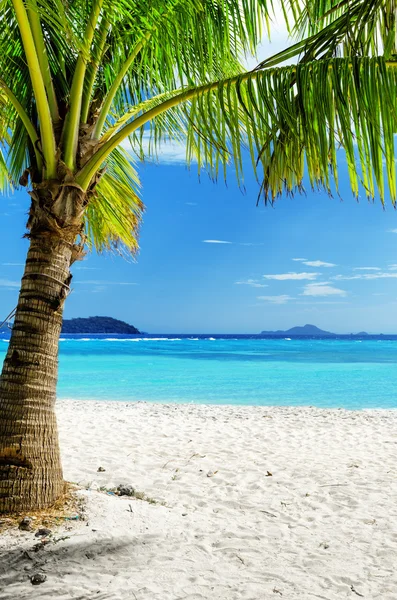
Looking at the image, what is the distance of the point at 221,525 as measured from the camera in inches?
150

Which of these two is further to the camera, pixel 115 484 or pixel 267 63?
pixel 115 484

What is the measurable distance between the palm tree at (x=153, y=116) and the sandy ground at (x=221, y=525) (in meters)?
0.64

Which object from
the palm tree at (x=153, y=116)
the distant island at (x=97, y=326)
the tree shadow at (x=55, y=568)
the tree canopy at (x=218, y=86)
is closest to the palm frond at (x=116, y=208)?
the tree canopy at (x=218, y=86)

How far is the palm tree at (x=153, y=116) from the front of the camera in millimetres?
3074

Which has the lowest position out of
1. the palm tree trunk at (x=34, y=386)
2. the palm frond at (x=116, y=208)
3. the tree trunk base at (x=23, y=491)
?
the tree trunk base at (x=23, y=491)

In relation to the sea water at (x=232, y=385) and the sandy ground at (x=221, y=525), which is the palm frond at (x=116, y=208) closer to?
the sandy ground at (x=221, y=525)

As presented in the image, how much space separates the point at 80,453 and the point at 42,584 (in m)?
3.28

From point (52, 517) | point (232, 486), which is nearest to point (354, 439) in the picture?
point (232, 486)

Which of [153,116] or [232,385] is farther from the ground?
[153,116]

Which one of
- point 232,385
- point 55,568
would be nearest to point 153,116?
point 55,568

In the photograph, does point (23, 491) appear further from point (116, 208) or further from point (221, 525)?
point (116, 208)

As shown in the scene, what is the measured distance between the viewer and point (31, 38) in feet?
11.0

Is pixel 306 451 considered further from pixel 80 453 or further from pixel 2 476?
pixel 2 476

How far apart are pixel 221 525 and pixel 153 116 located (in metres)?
3.05
